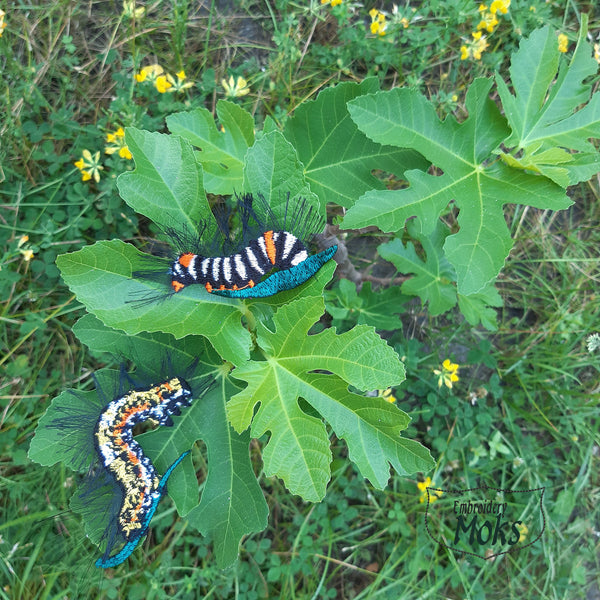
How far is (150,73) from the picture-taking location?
9.87 ft

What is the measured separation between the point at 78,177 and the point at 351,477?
97.5 inches

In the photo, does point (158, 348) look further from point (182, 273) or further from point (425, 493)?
point (425, 493)

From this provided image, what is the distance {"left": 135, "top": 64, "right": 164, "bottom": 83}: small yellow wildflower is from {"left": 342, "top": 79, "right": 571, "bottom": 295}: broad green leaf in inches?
61.1

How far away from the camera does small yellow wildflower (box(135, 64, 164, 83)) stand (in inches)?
115

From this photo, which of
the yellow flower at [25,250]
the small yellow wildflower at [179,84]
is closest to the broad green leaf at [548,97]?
the small yellow wildflower at [179,84]

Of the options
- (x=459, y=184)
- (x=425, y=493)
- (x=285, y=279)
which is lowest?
(x=425, y=493)

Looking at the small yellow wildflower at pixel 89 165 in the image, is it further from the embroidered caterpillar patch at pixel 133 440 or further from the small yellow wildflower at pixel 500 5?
the small yellow wildflower at pixel 500 5

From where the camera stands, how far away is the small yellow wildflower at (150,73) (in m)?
2.92

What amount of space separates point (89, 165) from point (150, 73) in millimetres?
634

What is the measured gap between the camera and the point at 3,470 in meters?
3.07

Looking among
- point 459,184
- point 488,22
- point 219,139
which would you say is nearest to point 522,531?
point 459,184

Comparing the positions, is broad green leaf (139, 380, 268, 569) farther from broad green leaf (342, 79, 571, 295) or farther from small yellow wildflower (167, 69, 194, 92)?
small yellow wildflower (167, 69, 194, 92)

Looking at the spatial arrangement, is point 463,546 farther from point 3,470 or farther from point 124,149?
point 124,149

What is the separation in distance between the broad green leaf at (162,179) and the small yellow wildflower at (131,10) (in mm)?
1808
